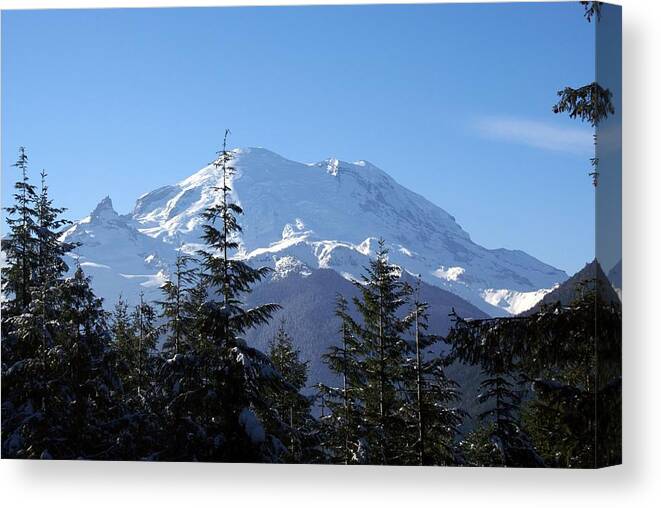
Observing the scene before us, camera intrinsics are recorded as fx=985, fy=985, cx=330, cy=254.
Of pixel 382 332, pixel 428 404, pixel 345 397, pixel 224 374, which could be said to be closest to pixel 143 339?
pixel 345 397

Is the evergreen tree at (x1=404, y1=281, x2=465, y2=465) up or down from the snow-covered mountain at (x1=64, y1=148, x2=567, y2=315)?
down

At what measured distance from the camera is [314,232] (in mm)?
15383

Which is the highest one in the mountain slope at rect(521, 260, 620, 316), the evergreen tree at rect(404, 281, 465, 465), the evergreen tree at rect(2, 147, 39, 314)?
the evergreen tree at rect(2, 147, 39, 314)

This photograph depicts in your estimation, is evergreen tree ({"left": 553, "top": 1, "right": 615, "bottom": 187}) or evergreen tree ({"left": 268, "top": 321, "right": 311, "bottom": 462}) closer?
evergreen tree ({"left": 553, "top": 1, "right": 615, "bottom": 187})

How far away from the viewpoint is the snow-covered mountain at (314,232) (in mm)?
13078

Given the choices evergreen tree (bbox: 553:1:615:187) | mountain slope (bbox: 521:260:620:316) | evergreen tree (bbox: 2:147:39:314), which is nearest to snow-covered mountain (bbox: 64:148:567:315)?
mountain slope (bbox: 521:260:620:316)

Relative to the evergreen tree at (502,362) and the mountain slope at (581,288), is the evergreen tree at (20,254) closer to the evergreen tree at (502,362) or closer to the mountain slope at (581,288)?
the evergreen tree at (502,362)

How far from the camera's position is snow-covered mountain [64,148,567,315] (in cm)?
1308

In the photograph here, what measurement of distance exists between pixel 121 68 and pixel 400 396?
658 cm

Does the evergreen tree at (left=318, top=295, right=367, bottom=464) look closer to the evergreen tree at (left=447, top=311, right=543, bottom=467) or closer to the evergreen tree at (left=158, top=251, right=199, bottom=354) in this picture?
the evergreen tree at (left=447, top=311, right=543, bottom=467)

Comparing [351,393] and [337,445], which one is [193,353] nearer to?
[337,445]

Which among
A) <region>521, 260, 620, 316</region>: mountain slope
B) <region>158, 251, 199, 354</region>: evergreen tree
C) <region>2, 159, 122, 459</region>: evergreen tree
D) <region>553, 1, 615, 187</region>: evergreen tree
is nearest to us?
<region>521, 260, 620, 316</region>: mountain slope

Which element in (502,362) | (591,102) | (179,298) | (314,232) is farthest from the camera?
(314,232)

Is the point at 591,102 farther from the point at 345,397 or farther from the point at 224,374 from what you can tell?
the point at 345,397
